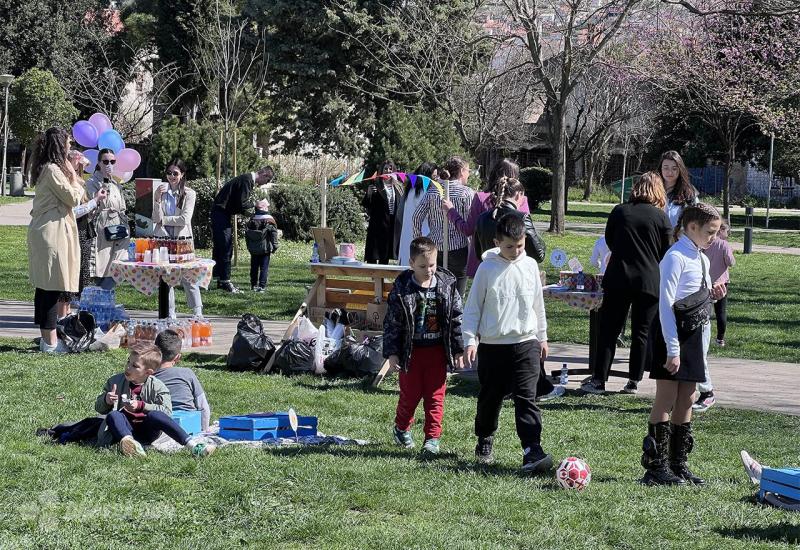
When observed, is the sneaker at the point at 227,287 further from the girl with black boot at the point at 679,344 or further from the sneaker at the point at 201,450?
the girl with black boot at the point at 679,344

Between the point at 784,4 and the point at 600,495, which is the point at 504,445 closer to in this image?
the point at 600,495

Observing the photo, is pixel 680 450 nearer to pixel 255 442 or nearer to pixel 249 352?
pixel 255 442

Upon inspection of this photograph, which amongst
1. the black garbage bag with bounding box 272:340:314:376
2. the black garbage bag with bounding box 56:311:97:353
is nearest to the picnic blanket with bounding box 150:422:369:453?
the black garbage bag with bounding box 272:340:314:376

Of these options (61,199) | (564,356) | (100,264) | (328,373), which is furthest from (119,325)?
(564,356)

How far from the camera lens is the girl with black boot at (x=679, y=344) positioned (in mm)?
6426

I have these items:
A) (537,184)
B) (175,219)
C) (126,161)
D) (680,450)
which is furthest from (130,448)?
(537,184)

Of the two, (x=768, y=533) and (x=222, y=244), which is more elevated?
(x=222, y=244)

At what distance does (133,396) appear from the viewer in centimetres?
709

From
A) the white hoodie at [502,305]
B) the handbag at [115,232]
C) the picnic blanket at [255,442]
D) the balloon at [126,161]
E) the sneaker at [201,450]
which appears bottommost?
the picnic blanket at [255,442]

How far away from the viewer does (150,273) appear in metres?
11.8

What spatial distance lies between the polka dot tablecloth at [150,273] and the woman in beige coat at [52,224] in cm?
115

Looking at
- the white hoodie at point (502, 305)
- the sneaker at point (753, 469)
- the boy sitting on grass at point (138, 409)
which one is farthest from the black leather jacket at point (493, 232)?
the boy sitting on grass at point (138, 409)

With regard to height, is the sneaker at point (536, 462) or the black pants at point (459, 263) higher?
the black pants at point (459, 263)

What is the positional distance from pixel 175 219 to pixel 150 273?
1.72 m
